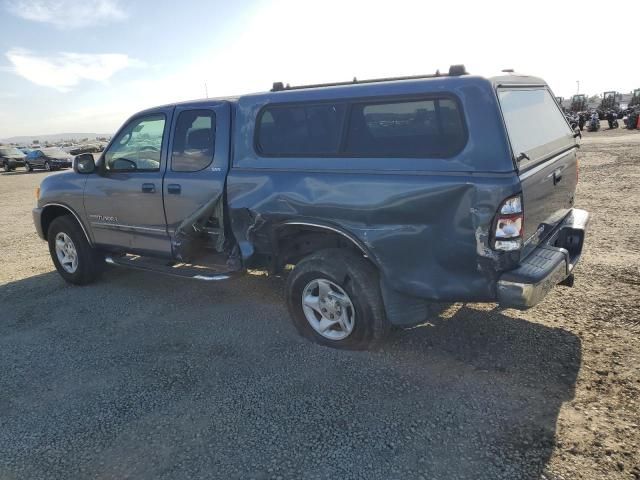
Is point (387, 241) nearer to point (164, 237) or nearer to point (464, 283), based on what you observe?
point (464, 283)

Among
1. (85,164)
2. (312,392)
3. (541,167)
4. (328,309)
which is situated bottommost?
(312,392)

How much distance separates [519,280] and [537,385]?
0.78 m

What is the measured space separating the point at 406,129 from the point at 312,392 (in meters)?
1.95

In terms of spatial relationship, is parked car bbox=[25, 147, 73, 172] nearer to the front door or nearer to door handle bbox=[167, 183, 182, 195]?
the front door

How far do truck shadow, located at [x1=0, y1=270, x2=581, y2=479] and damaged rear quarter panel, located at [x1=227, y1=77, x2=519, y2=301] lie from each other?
0.69 meters

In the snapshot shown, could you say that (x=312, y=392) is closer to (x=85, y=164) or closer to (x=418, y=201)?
(x=418, y=201)

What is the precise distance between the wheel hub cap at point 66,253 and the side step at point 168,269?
58 centimetres

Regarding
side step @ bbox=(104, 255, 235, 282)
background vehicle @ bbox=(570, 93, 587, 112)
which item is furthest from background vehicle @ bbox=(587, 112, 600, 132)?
side step @ bbox=(104, 255, 235, 282)

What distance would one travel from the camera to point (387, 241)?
132 inches

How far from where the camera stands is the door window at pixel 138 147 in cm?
484

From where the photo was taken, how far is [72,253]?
19.2 ft

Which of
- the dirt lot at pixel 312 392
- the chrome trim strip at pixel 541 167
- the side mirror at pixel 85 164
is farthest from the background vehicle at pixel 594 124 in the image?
the side mirror at pixel 85 164

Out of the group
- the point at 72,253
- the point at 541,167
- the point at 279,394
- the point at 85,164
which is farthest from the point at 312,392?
the point at 72,253

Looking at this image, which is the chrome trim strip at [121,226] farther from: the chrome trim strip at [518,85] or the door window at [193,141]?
the chrome trim strip at [518,85]
